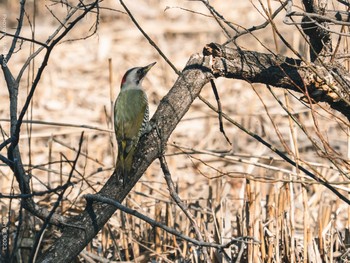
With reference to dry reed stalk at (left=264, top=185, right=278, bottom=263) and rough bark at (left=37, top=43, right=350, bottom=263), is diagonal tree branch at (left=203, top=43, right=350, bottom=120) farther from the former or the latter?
dry reed stalk at (left=264, top=185, right=278, bottom=263)

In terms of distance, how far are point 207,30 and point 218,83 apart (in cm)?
185

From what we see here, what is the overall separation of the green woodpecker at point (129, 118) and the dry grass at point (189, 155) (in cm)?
29

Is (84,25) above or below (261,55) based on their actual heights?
above

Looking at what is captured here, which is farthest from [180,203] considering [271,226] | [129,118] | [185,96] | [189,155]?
[271,226]

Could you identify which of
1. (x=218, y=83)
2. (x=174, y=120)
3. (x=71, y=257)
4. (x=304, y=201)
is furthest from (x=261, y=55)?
(x=218, y=83)

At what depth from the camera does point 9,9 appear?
13.0m

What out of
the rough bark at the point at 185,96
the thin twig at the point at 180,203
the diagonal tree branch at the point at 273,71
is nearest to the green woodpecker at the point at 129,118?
the rough bark at the point at 185,96

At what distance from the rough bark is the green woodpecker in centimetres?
9

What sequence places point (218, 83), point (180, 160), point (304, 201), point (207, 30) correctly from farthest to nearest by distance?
point (207, 30)
point (218, 83)
point (180, 160)
point (304, 201)

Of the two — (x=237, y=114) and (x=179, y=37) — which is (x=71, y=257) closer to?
(x=237, y=114)

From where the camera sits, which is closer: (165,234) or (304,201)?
(304,201)

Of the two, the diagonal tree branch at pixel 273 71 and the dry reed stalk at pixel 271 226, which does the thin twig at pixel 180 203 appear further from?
the dry reed stalk at pixel 271 226

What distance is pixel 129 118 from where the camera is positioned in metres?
5.99

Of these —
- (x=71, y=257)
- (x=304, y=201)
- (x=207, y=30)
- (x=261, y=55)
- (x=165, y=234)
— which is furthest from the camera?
(x=207, y=30)
